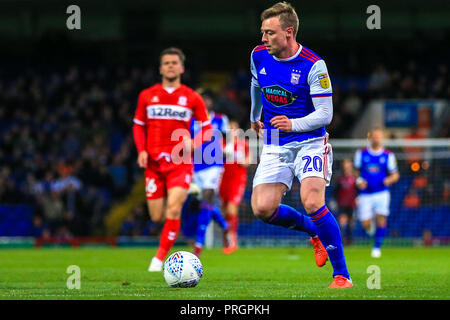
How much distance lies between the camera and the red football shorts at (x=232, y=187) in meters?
17.2

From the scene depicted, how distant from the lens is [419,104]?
86.9 feet

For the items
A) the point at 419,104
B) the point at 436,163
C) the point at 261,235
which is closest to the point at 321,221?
the point at 261,235

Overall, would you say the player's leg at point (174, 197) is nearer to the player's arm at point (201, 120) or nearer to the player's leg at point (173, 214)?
the player's leg at point (173, 214)

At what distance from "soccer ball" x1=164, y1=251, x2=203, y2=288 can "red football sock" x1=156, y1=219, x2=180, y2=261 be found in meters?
2.18

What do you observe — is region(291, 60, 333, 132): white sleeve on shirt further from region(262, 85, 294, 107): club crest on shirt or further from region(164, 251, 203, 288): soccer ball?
region(164, 251, 203, 288): soccer ball

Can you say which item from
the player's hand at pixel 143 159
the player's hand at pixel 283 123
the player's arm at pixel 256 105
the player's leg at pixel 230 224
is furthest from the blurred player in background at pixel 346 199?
the player's hand at pixel 283 123

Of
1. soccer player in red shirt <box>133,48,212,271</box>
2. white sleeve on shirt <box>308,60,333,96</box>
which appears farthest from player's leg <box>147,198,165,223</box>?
white sleeve on shirt <box>308,60,333,96</box>

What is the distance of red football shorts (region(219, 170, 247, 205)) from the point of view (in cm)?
1716

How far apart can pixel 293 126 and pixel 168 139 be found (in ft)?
10.8

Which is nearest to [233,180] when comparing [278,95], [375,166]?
[375,166]

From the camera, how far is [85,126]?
1052 inches

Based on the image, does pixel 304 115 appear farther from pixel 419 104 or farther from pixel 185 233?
pixel 419 104

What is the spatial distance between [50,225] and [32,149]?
382cm
